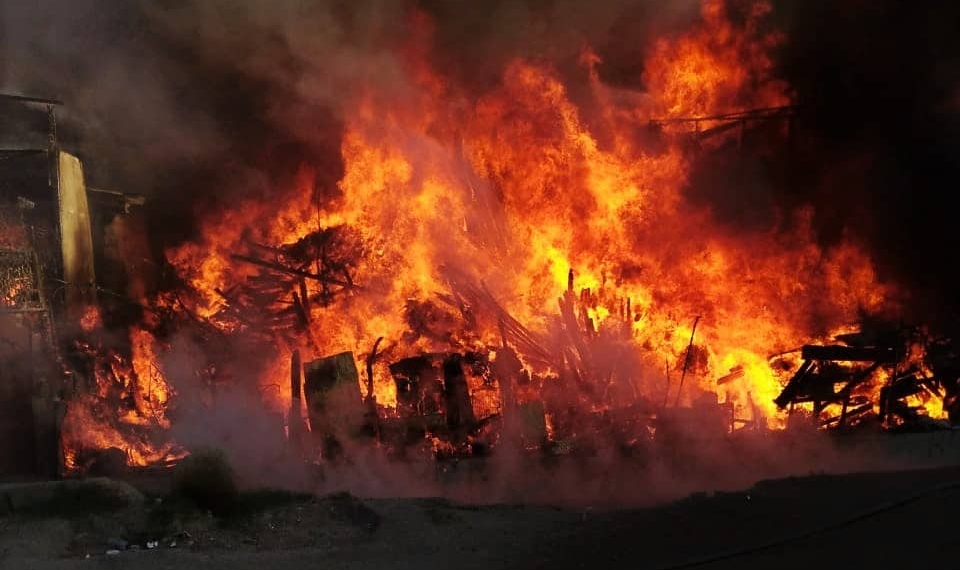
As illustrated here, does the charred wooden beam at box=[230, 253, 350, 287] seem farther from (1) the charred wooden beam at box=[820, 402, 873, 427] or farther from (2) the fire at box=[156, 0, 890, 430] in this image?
(1) the charred wooden beam at box=[820, 402, 873, 427]

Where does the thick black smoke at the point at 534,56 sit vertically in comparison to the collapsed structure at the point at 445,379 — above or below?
above

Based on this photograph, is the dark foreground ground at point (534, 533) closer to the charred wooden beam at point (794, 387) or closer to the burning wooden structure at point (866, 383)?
the burning wooden structure at point (866, 383)

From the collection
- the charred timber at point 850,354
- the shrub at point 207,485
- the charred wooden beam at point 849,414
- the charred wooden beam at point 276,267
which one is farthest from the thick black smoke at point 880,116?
the shrub at point 207,485

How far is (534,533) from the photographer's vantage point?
962cm

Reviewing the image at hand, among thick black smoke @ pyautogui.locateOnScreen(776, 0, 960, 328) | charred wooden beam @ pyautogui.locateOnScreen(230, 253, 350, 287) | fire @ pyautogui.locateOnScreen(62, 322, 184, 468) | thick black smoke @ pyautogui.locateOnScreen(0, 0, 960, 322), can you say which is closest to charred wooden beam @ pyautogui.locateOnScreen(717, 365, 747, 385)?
thick black smoke @ pyautogui.locateOnScreen(0, 0, 960, 322)

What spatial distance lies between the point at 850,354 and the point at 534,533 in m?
6.65

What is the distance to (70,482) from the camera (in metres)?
11.0

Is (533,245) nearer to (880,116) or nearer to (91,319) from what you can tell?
(880,116)

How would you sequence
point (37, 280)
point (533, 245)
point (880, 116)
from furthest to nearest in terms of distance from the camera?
point (880, 116), point (533, 245), point (37, 280)

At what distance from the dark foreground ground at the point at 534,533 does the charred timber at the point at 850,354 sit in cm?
276

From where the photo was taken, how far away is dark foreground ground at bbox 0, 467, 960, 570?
27.6ft

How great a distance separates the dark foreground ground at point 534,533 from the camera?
8406mm

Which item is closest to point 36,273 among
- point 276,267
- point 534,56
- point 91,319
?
point 91,319

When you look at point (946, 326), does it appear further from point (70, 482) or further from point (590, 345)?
point (70, 482)
